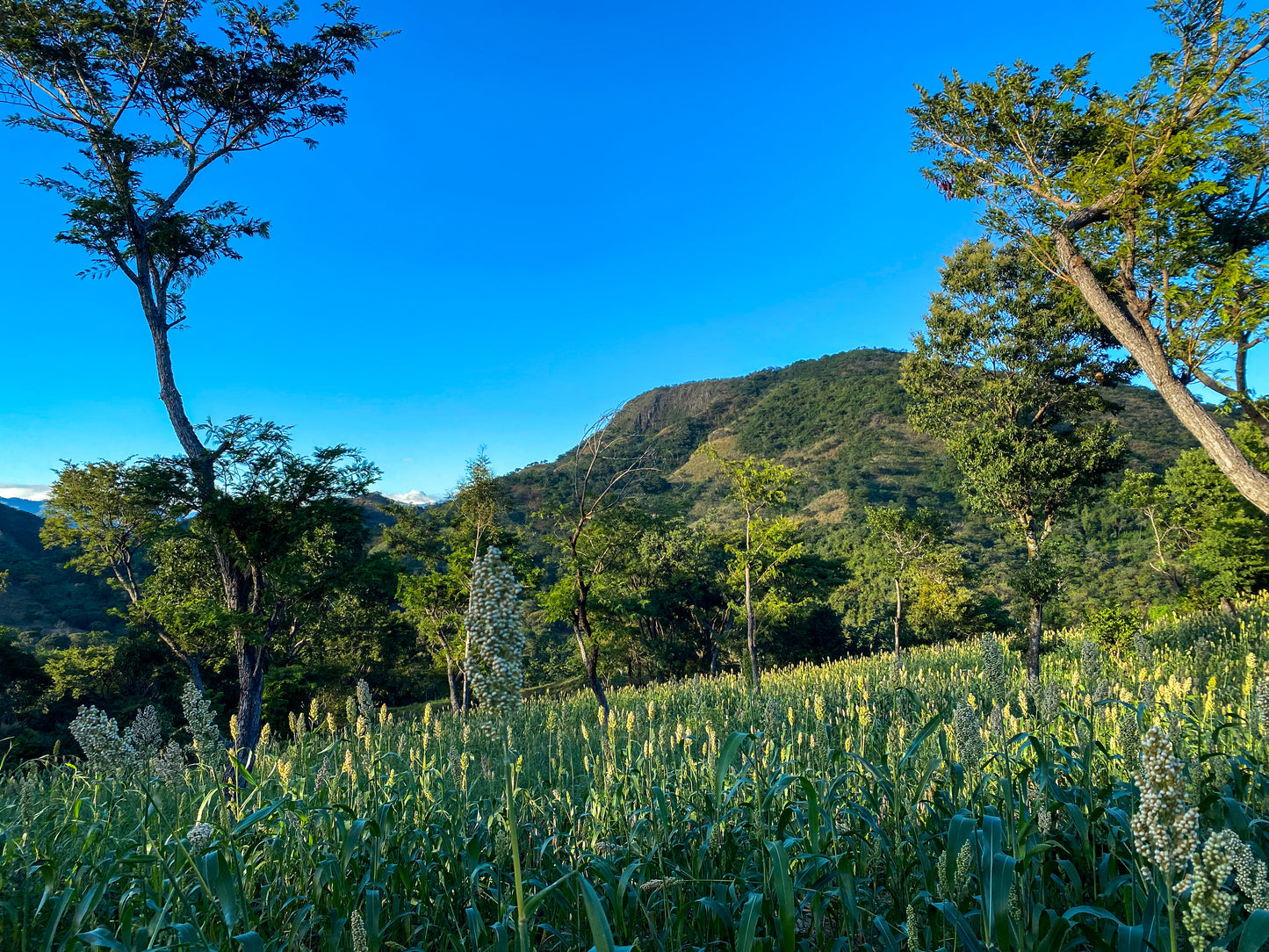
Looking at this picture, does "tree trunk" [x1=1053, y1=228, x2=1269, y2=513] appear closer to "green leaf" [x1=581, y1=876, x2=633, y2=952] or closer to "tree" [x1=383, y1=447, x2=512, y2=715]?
"green leaf" [x1=581, y1=876, x2=633, y2=952]

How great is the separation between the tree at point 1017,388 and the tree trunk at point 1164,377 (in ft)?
33.7

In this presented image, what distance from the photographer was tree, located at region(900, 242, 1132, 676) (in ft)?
67.9

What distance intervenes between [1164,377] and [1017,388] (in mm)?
13523

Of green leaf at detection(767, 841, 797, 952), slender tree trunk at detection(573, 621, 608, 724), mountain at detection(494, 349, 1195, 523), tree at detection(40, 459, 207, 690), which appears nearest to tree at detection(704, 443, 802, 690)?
slender tree trunk at detection(573, 621, 608, 724)

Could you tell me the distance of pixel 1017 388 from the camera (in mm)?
21938

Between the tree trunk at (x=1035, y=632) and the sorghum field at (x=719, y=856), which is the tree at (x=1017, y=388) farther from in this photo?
the sorghum field at (x=719, y=856)

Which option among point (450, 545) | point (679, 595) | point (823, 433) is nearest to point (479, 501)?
point (450, 545)

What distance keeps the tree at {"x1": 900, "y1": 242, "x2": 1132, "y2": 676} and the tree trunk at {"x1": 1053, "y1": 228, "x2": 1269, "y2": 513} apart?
1029 cm

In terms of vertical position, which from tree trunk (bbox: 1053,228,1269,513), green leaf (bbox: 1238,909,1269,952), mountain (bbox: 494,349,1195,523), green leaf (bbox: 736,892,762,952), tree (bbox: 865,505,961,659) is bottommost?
green leaf (bbox: 736,892,762,952)

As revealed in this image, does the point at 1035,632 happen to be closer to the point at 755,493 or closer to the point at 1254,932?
the point at 755,493

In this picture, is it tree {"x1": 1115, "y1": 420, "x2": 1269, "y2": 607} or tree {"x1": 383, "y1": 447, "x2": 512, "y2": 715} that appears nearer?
tree {"x1": 383, "y1": 447, "x2": 512, "y2": 715}

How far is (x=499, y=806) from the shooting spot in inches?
173

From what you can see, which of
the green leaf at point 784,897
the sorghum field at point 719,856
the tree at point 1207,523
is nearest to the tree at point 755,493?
the sorghum field at point 719,856

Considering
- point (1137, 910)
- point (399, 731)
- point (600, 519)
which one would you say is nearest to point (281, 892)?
point (1137, 910)
